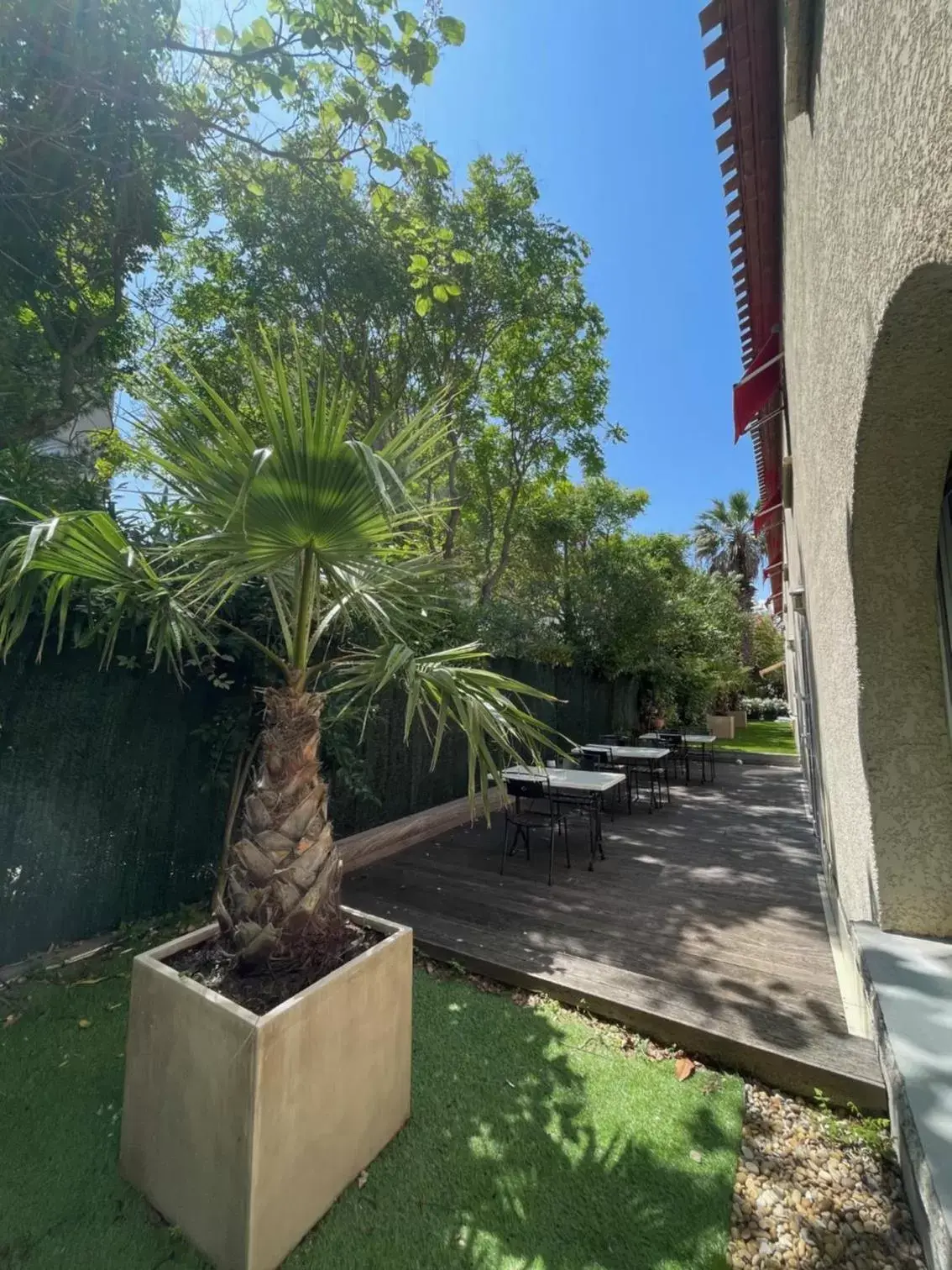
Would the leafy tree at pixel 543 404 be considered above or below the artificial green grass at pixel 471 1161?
above

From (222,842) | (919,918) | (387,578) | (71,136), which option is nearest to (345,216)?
(71,136)

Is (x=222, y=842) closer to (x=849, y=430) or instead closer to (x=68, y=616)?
(x=68, y=616)

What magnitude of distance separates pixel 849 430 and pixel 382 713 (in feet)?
15.2

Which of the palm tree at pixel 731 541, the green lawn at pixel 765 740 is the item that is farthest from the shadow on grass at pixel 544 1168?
the palm tree at pixel 731 541

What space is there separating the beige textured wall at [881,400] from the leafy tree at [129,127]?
266 cm

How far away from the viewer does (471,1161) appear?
2096 mm

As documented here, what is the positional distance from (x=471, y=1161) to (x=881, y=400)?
10.2 ft

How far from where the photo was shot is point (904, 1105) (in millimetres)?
1745

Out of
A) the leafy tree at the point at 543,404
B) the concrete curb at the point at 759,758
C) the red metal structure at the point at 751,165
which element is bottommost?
the concrete curb at the point at 759,758

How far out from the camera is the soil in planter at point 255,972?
6.22ft

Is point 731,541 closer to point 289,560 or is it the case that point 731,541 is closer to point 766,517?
point 766,517

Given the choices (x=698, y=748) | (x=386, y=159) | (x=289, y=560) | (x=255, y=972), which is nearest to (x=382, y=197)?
(x=386, y=159)

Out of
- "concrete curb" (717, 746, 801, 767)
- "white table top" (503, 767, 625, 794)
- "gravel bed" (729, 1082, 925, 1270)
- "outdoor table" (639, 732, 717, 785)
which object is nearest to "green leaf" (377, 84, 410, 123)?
"white table top" (503, 767, 625, 794)

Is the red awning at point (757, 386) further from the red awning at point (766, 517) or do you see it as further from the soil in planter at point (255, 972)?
the soil in planter at point (255, 972)
